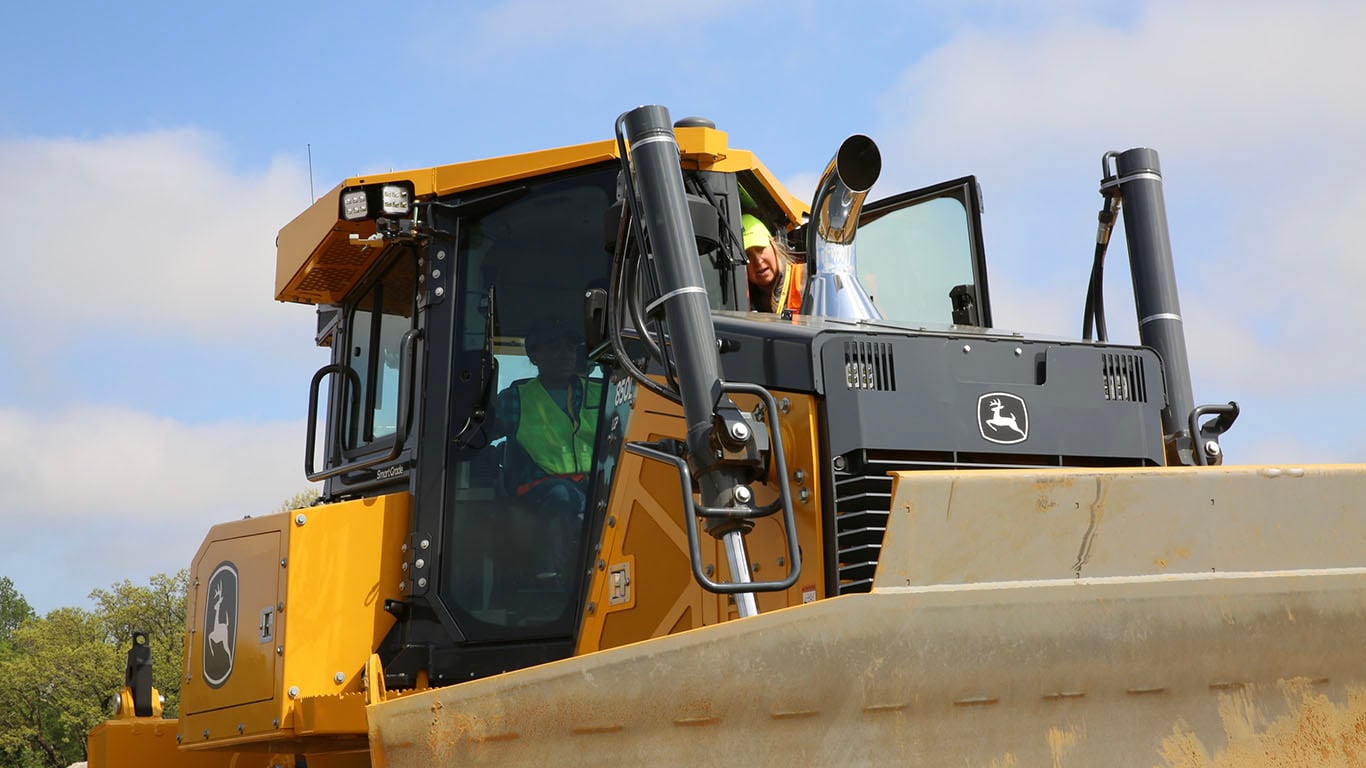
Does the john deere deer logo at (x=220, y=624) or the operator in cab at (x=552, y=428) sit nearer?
the operator in cab at (x=552, y=428)

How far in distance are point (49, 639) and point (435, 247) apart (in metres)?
39.1

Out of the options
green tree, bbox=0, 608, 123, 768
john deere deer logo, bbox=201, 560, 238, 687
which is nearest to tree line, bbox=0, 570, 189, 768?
green tree, bbox=0, 608, 123, 768

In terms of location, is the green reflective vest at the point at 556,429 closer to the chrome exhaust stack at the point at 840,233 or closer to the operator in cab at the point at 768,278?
the operator in cab at the point at 768,278

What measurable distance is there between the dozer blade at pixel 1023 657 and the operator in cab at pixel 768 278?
1.61m

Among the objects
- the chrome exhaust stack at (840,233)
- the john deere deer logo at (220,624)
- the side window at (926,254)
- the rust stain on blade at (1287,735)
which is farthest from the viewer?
the side window at (926,254)

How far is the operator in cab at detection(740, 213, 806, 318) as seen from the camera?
14.0 ft

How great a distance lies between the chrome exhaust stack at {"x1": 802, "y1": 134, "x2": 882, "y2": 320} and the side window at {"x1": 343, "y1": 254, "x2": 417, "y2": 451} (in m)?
1.49

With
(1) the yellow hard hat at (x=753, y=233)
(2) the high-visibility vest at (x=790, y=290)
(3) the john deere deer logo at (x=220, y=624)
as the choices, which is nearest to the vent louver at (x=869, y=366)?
(2) the high-visibility vest at (x=790, y=290)

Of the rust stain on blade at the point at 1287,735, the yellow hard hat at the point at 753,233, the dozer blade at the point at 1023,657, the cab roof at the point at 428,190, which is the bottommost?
the rust stain on blade at the point at 1287,735

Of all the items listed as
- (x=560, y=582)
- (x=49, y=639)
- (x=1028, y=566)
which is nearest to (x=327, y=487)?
(x=560, y=582)

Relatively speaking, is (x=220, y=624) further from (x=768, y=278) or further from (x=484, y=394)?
(x=768, y=278)

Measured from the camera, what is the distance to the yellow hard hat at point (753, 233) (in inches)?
169

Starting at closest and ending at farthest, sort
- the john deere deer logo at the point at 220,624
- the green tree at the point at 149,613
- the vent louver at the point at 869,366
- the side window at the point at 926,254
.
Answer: the vent louver at the point at 869,366, the john deere deer logo at the point at 220,624, the side window at the point at 926,254, the green tree at the point at 149,613

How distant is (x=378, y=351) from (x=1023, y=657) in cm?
288
